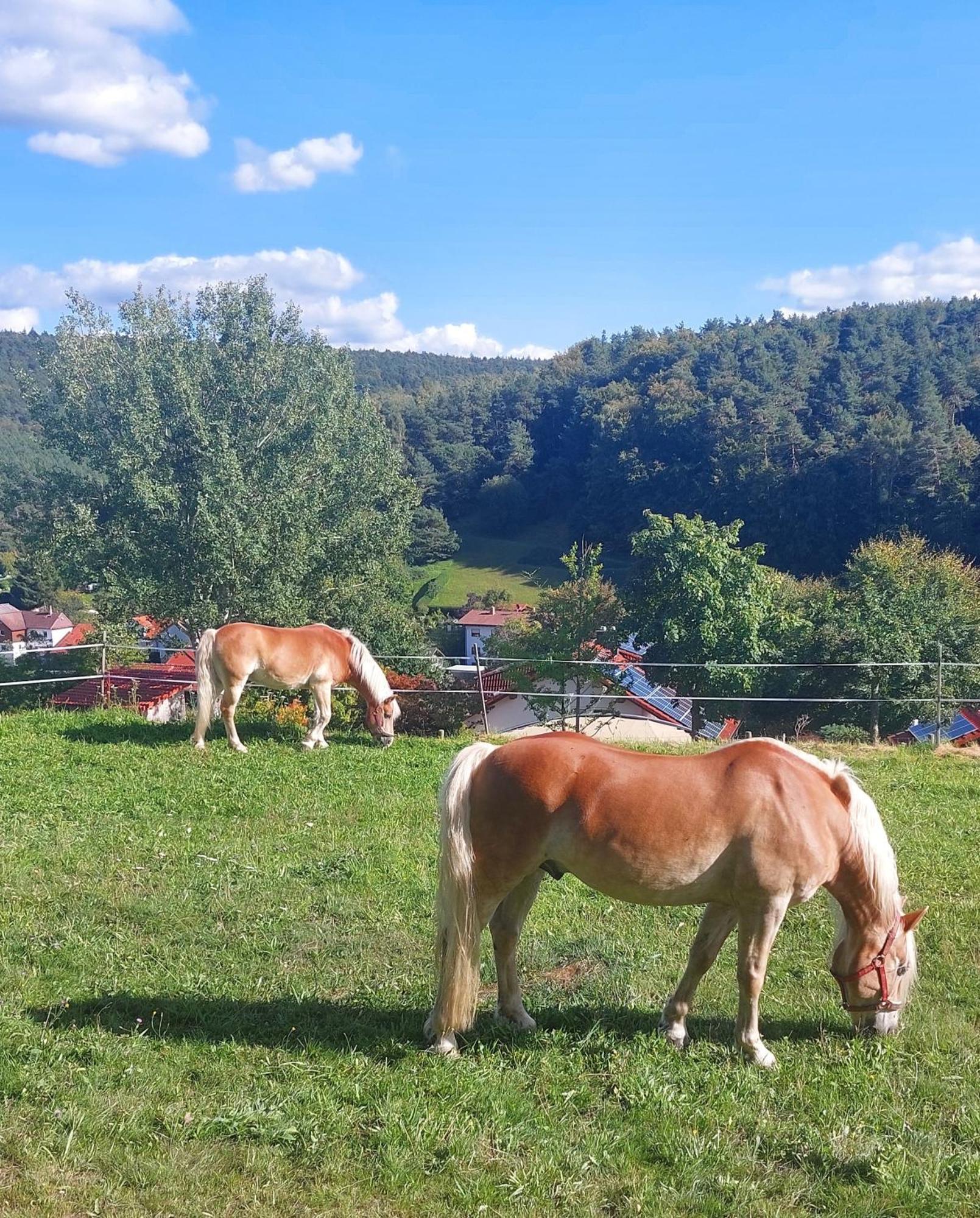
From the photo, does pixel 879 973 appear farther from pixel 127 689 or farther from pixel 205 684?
pixel 127 689

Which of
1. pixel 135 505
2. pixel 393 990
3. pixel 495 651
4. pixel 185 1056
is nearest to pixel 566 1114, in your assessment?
pixel 393 990

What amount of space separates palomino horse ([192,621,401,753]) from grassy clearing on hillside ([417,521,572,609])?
52008 millimetres

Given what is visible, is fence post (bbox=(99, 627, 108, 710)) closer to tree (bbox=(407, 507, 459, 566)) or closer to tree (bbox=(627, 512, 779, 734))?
tree (bbox=(627, 512, 779, 734))

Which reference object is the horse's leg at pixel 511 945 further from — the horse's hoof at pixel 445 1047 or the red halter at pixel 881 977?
the red halter at pixel 881 977

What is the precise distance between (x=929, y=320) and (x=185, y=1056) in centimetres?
10759

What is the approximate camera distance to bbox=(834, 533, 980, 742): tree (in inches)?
1142

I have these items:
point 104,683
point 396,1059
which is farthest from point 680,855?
point 104,683

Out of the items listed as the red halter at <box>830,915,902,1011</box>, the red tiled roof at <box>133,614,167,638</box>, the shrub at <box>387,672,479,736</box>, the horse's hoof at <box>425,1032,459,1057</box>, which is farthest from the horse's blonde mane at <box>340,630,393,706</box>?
the red tiled roof at <box>133,614,167,638</box>

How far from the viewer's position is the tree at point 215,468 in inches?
850

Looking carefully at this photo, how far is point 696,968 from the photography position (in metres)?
4.77

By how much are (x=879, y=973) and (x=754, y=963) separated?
73cm

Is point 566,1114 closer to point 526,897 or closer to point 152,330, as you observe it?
point 526,897

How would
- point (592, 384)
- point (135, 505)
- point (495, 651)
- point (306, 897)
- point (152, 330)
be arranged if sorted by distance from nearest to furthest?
point (306, 897), point (135, 505), point (152, 330), point (495, 651), point (592, 384)

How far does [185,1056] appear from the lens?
446 cm
